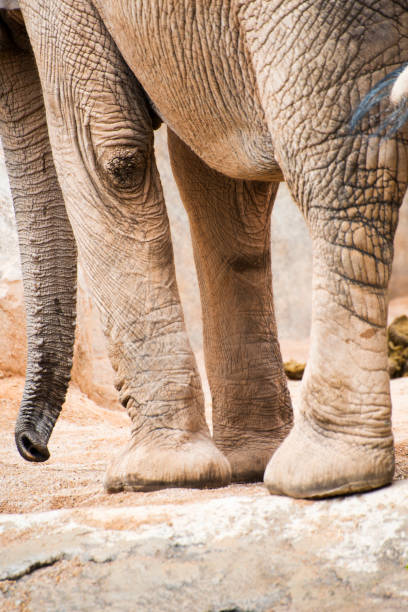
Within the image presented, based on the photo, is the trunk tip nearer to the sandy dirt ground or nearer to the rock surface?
the sandy dirt ground

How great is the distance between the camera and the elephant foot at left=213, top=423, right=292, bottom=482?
281cm

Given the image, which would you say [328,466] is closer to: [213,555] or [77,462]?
[213,555]

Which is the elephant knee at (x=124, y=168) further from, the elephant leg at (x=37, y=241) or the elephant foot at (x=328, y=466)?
the elephant foot at (x=328, y=466)

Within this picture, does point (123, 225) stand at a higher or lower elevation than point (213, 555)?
higher

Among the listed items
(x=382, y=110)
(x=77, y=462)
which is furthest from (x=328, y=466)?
(x=77, y=462)

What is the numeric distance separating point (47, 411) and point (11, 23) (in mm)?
1271

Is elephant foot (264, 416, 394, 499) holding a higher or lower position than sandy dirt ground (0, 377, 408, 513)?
higher

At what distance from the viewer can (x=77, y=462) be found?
345 centimetres

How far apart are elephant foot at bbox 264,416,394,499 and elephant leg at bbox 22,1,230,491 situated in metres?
0.45

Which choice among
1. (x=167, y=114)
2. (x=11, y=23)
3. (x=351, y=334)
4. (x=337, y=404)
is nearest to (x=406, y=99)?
(x=351, y=334)

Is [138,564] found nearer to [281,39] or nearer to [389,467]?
[389,467]

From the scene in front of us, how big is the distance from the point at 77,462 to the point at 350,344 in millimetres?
1914

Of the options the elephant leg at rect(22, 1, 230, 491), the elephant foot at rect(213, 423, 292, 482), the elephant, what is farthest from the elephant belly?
the elephant foot at rect(213, 423, 292, 482)

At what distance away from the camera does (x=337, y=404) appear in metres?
1.84
